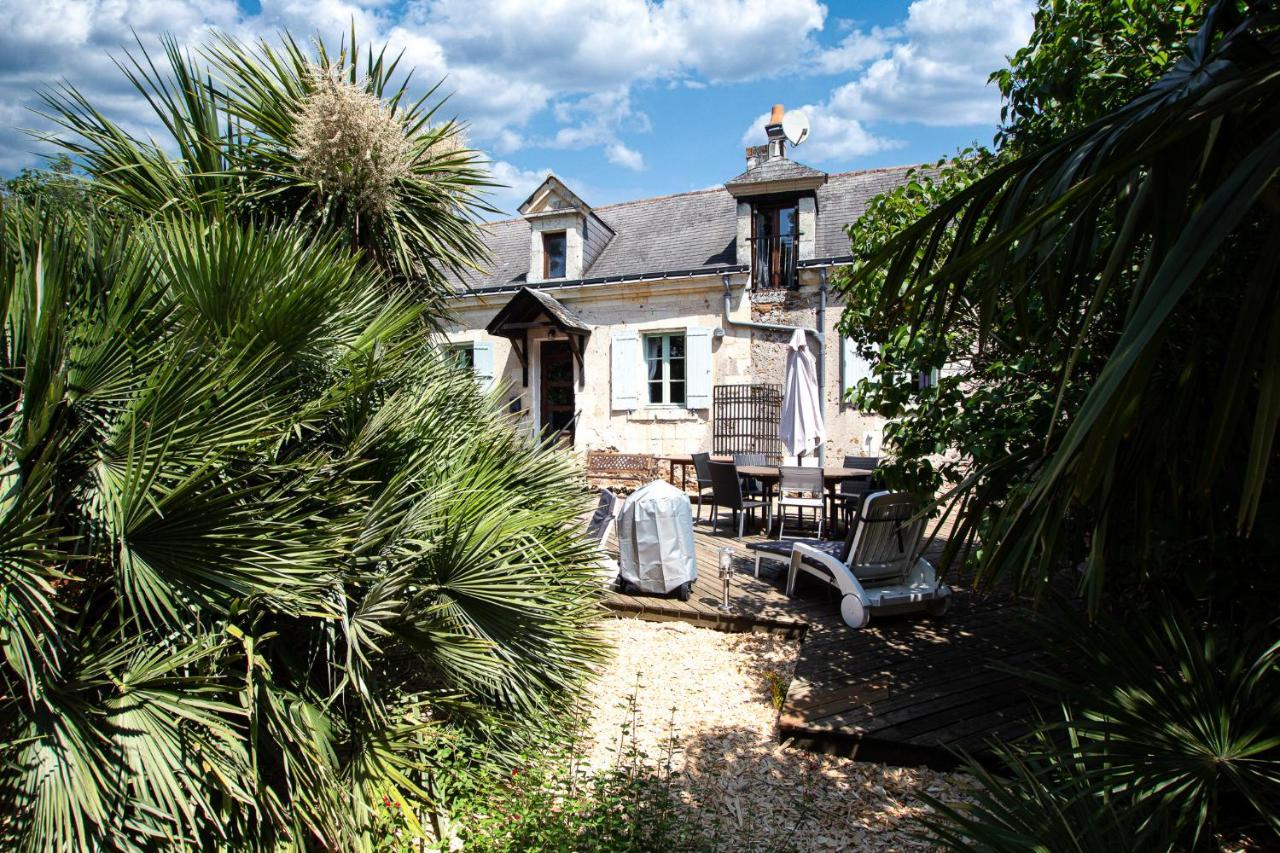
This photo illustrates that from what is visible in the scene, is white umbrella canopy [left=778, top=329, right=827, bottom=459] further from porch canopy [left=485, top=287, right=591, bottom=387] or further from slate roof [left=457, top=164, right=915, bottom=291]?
porch canopy [left=485, top=287, right=591, bottom=387]

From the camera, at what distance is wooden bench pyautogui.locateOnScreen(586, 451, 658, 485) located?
13.8 m

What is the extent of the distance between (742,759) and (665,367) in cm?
1061

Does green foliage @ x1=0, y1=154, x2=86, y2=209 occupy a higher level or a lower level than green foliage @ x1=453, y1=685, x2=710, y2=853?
higher

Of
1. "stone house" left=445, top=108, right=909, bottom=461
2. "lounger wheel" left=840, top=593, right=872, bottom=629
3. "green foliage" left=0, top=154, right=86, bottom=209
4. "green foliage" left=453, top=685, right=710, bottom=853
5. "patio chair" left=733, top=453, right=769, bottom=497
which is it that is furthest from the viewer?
"stone house" left=445, top=108, right=909, bottom=461

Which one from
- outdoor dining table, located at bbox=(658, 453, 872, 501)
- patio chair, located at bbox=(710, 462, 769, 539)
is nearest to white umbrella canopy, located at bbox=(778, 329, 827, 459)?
outdoor dining table, located at bbox=(658, 453, 872, 501)

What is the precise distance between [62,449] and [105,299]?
540 millimetres

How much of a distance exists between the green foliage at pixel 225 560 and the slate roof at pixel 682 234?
33.2ft

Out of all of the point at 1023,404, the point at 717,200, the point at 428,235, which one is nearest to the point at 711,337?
the point at 717,200

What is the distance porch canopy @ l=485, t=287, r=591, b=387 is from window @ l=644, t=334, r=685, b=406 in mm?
1381

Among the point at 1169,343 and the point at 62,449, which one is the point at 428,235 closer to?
the point at 62,449

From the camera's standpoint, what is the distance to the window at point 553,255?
1538 cm

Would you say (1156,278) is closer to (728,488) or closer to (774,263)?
(728,488)

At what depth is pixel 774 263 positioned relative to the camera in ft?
43.4

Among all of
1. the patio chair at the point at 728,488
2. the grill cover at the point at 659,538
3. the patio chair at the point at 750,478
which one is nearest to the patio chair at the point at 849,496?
the patio chair at the point at 728,488
